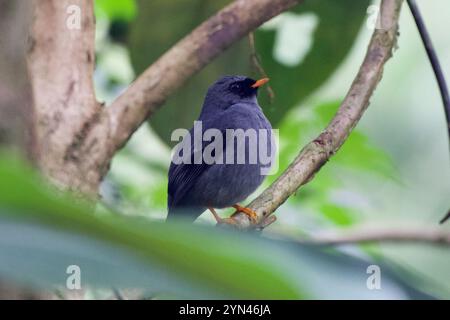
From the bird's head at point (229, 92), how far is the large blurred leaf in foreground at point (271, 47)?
17 centimetres

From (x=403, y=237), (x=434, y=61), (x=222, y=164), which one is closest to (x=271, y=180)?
(x=222, y=164)

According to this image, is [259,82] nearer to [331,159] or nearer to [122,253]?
[331,159]

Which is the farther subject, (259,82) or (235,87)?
(235,87)

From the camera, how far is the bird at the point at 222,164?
2578 millimetres

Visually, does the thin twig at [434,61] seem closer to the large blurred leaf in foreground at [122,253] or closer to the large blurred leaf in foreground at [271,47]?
the large blurred leaf in foreground at [271,47]

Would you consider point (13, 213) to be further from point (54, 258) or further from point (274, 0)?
point (274, 0)

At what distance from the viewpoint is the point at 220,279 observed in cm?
29

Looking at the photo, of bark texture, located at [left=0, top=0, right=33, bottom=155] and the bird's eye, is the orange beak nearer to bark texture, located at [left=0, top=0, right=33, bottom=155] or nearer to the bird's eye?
the bird's eye

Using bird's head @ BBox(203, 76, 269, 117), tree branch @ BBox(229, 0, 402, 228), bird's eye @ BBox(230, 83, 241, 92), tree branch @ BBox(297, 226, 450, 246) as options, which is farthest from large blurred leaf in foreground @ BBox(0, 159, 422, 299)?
bird's eye @ BBox(230, 83, 241, 92)

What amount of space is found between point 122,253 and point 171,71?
1.63m

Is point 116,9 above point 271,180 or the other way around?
above

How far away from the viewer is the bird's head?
280 centimetres

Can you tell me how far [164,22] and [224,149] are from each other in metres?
0.60

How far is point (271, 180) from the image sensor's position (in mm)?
2652
